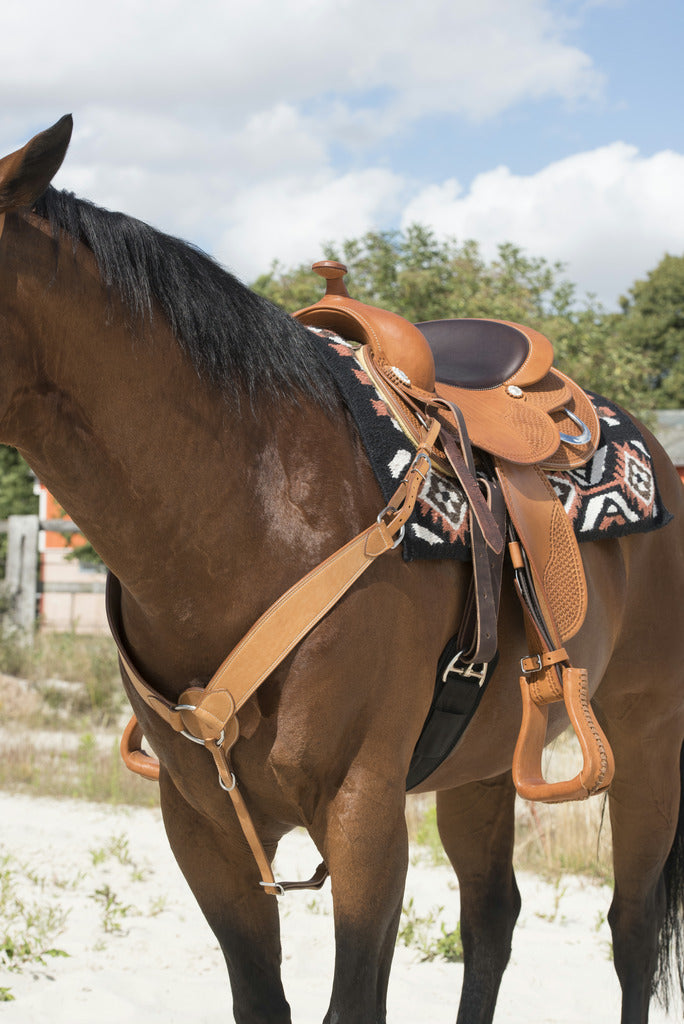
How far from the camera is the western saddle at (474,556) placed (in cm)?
172

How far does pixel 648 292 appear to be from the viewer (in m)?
25.7

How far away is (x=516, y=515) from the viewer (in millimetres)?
2100

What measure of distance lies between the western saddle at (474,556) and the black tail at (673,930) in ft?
3.56

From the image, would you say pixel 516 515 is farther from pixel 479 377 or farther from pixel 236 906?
pixel 236 906

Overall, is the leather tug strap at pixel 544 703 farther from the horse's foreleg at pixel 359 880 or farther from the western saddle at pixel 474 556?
the horse's foreleg at pixel 359 880

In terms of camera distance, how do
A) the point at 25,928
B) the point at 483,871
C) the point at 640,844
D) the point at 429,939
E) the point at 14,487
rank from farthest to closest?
the point at 14,487, the point at 429,939, the point at 25,928, the point at 483,871, the point at 640,844

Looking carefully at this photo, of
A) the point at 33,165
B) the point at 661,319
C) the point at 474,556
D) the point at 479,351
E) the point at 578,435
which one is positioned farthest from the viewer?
the point at 661,319

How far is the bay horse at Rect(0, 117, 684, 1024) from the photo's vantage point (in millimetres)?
1575

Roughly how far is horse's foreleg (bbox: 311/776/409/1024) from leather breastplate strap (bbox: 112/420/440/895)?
18 cm

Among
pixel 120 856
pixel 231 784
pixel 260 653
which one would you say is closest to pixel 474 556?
pixel 260 653

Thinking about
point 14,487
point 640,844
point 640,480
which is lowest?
point 640,844

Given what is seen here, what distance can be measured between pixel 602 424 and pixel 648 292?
24.8 m

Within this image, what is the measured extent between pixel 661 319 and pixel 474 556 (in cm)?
2482

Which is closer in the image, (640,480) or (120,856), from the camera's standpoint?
(640,480)
